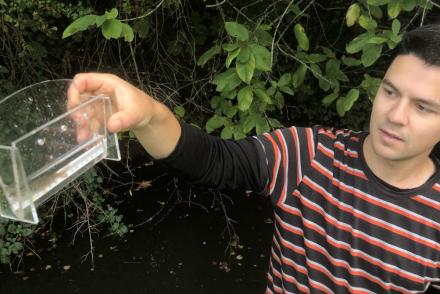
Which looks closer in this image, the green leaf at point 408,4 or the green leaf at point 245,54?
the green leaf at point 408,4

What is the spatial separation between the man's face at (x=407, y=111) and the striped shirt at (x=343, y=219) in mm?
115

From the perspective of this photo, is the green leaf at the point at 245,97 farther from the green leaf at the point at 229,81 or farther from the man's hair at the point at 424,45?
the man's hair at the point at 424,45

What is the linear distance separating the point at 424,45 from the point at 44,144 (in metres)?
0.99

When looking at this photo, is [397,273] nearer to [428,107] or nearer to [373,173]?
[373,173]

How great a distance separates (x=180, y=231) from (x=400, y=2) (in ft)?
7.70

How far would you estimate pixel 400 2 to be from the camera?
164 centimetres

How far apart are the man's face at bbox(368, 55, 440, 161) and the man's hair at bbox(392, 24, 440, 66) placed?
1 centimetres

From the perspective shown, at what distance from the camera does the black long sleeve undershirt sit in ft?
4.01

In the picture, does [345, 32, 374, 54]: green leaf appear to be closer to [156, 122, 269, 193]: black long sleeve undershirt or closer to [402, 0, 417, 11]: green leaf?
[402, 0, 417, 11]: green leaf

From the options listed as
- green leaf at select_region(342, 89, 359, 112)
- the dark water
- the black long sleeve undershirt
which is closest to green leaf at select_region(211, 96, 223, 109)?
green leaf at select_region(342, 89, 359, 112)

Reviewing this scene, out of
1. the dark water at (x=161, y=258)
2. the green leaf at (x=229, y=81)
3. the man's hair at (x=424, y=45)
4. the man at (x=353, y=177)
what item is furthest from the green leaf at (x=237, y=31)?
the dark water at (x=161, y=258)

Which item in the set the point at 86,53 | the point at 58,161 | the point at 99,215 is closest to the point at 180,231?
the point at 99,215

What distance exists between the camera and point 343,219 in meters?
1.29

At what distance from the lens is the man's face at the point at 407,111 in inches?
45.6
